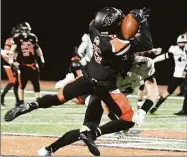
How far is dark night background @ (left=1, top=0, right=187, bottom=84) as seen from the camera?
1797 centimetres

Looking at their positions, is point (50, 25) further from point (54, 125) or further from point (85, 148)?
point (85, 148)

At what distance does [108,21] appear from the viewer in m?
5.80

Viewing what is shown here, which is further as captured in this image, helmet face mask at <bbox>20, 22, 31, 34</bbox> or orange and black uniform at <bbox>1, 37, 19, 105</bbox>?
orange and black uniform at <bbox>1, 37, 19, 105</bbox>

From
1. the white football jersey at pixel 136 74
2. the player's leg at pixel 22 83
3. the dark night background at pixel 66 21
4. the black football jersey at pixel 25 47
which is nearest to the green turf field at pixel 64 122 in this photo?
the player's leg at pixel 22 83

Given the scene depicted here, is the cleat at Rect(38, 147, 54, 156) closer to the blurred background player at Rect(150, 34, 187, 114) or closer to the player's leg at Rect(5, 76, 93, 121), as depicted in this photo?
the player's leg at Rect(5, 76, 93, 121)

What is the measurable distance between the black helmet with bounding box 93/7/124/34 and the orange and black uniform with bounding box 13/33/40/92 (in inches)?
215

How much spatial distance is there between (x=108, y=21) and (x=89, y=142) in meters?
1.09

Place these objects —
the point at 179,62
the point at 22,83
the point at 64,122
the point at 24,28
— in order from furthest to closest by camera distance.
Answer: the point at 22,83 → the point at 24,28 → the point at 179,62 → the point at 64,122

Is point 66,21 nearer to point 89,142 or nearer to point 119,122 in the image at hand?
point 119,122

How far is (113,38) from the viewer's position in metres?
5.80

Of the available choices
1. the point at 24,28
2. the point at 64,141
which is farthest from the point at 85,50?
the point at 64,141

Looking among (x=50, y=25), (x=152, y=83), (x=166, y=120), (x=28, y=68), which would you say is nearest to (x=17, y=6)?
(x=50, y=25)

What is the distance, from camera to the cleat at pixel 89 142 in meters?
5.67

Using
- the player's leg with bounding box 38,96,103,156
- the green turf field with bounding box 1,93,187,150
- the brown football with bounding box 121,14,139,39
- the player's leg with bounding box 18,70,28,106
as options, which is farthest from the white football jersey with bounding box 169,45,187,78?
the brown football with bounding box 121,14,139,39
